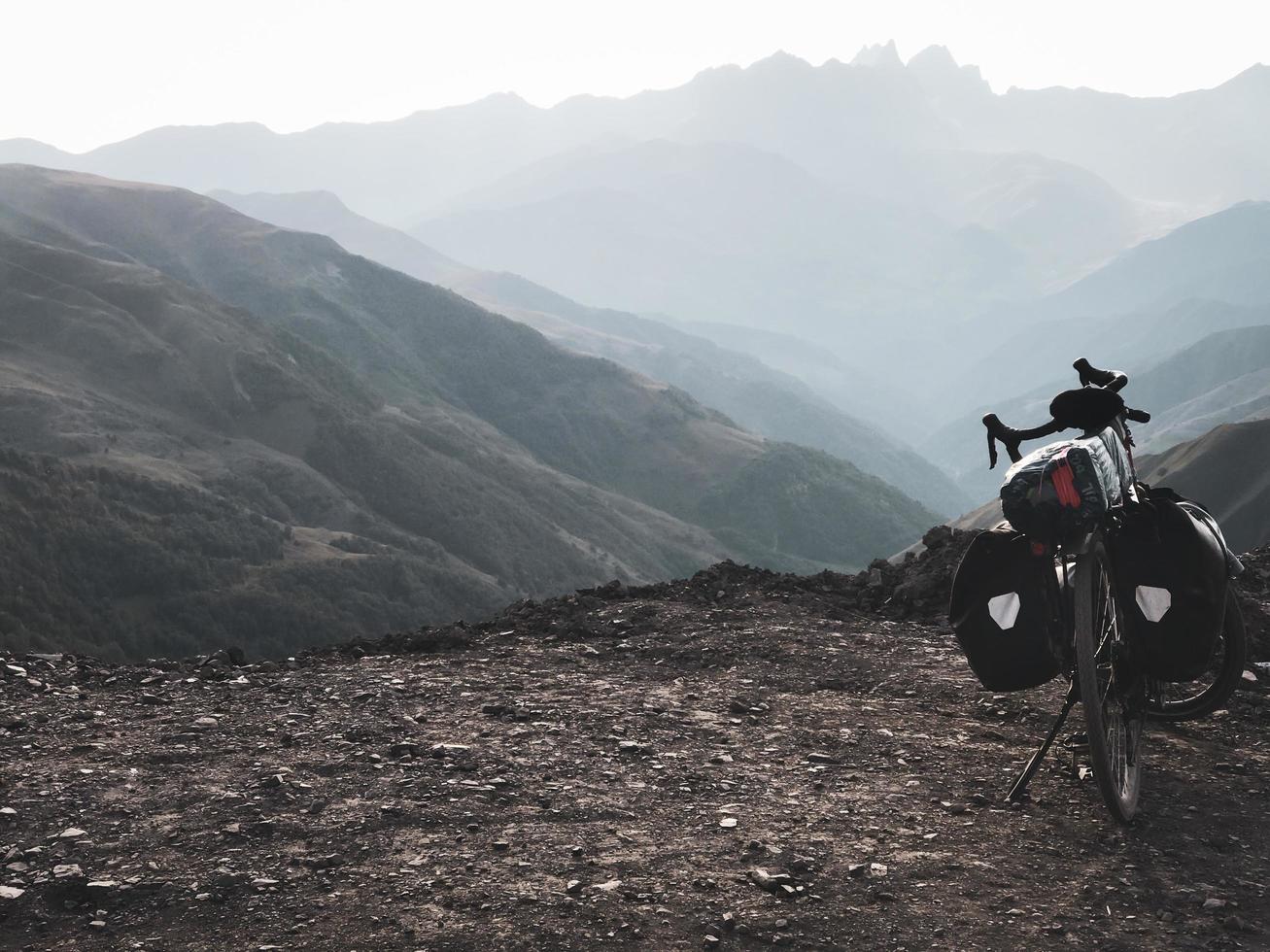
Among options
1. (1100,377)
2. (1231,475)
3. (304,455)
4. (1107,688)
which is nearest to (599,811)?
(1107,688)

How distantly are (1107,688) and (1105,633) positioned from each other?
0.86 ft

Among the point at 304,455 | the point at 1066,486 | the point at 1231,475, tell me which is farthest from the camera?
the point at 304,455

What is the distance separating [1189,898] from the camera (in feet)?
13.2

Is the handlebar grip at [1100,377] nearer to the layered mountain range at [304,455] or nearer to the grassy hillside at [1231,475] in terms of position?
the layered mountain range at [304,455]

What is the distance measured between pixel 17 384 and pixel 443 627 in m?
94.7

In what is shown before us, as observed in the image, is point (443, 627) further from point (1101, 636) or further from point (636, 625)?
point (1101, 636)

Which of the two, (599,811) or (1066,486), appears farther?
(599,811)

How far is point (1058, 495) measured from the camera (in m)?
4.53

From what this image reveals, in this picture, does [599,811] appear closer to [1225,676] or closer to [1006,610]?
[1006,610]

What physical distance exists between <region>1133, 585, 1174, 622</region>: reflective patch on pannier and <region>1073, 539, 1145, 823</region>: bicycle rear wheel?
118 mm

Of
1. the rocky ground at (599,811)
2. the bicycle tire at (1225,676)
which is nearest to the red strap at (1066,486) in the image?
the bicycle tire at (1225,676)

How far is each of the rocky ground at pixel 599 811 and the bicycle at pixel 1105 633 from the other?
29 cm

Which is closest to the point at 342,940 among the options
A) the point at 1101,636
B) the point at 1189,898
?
the point at 1189,898

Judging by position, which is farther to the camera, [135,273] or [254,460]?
[135,273]
